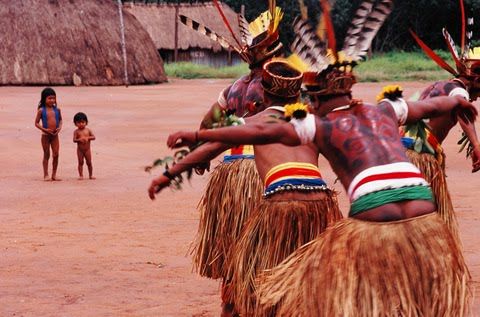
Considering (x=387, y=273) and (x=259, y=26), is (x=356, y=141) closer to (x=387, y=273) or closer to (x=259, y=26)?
(x=387, y=273)

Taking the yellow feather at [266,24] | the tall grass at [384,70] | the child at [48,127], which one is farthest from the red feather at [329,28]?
the tall grass at [384,70]

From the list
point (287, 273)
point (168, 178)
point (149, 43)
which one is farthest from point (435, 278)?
point (149, 43)

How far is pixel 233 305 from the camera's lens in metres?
5.46

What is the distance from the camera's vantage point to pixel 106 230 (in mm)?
8875

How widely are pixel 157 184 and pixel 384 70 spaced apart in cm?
2879

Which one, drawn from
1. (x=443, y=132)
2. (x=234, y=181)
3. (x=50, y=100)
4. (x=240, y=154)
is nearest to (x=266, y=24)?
(x=240, y=154)

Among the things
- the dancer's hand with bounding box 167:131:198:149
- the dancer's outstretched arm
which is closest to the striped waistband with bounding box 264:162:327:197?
the dancer's outstretched arm

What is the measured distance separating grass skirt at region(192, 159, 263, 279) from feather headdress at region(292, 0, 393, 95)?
56.9 inches

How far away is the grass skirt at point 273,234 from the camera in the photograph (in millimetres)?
4887

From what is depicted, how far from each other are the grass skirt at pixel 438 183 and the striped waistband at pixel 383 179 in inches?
93.7

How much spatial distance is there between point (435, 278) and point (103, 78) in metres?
24.5

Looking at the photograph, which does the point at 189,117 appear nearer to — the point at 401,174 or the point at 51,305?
the point at 51,305

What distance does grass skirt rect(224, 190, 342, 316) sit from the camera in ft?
16.0

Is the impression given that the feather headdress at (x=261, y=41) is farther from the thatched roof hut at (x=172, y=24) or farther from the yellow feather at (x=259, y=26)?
the thatched roof hut at (x=172, y=24)
